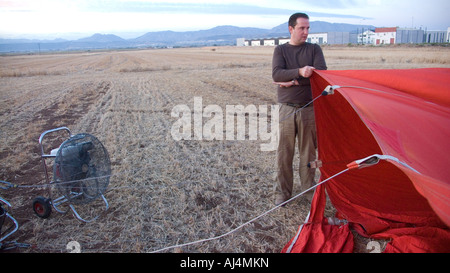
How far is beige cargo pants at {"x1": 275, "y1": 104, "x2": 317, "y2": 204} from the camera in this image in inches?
140

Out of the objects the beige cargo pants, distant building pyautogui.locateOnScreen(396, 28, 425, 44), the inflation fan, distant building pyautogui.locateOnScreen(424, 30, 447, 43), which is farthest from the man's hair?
distant building pyautogui.locateOnScreen(424, 30, 447, 43)

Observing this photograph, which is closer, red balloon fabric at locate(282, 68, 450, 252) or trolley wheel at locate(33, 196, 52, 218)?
red balloon fabric at locate(282, 68, 450, 252)

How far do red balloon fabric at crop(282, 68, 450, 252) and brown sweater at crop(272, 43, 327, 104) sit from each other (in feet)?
0.52

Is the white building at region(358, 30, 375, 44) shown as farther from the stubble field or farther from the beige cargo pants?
the beige cargo pants

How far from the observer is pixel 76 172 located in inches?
143

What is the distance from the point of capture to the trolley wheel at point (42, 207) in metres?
3.62

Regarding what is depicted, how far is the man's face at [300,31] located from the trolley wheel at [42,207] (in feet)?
10.7

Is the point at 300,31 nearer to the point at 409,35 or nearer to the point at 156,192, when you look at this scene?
the point at 156,192

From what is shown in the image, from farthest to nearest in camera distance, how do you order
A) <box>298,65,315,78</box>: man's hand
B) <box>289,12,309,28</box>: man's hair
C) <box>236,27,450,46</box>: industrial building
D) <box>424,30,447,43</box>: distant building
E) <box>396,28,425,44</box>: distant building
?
1. <box>396,28,425,44</box>: distant building
2. <box>236,27,450,46</box>: industrial building
3. <box>424,30,447,43</box>: distant building
4. <box>289,12,309,28</box>: man's hair
5. <box>298,65,315,78</box>: man's hand

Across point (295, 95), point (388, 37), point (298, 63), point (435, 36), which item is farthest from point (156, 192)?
point (435, 36)

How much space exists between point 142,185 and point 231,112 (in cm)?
466

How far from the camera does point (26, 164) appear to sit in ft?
18.2
